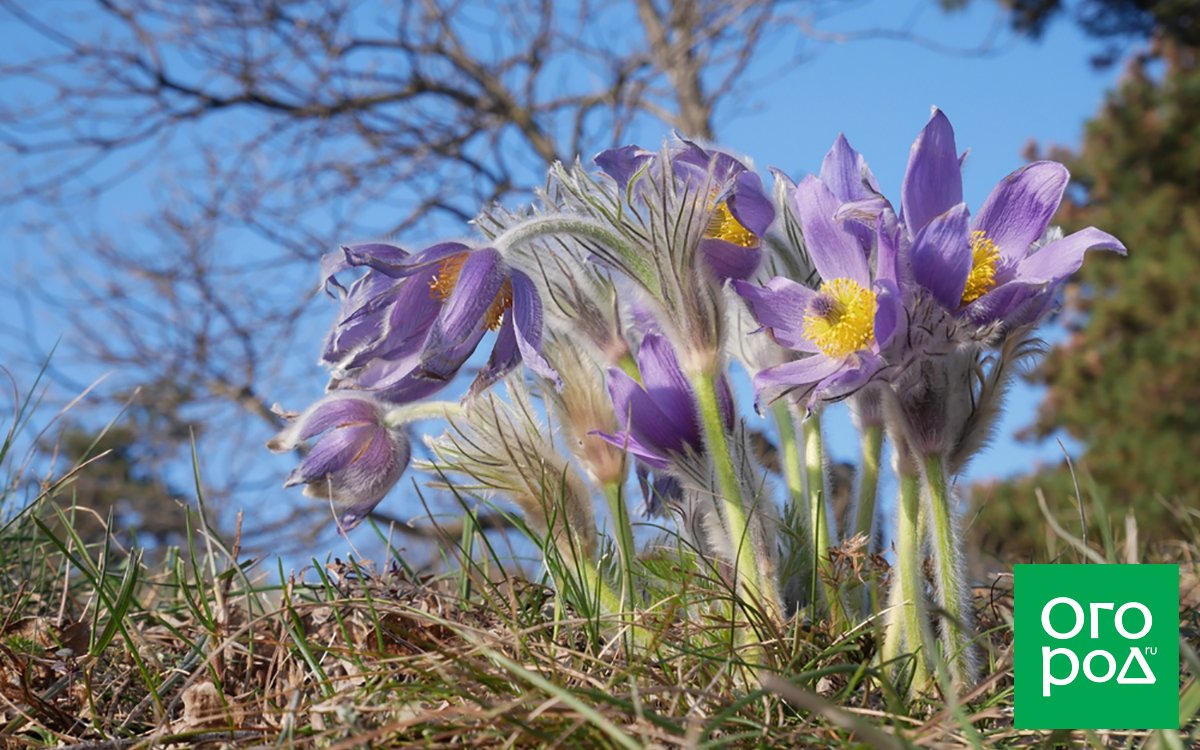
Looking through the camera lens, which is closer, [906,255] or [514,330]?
[906,255]

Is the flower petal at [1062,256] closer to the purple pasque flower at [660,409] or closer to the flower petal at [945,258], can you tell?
the flower petal at [945,258]

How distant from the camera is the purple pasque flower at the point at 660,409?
118 centimetres

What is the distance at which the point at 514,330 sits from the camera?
1119 millimetres

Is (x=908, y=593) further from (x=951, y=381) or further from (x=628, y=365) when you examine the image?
(x=628, y=365)

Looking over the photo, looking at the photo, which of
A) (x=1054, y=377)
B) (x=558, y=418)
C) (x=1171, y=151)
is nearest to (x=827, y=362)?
(x=558, y=418)

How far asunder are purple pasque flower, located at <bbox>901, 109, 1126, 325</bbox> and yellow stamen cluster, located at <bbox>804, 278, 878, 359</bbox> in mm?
68

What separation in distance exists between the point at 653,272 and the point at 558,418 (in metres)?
0.25

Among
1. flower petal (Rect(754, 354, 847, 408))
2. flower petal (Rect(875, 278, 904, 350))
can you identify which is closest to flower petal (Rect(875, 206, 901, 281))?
flower petal (Rect(875, 278, 904, 350))

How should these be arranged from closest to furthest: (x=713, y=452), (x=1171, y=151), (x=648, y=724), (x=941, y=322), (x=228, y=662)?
(x=648, y=724)
(x=941, y=322)
(x=713, y=452)
(x=228, y=662)
(x=1171, y=151)

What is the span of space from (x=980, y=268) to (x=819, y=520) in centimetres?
32

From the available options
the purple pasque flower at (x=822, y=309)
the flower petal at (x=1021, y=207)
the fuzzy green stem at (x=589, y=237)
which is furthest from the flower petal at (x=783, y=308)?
the flower petal at (x=1021, y=207)

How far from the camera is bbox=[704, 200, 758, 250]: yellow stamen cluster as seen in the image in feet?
4.05

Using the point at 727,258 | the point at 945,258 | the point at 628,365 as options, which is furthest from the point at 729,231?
the point at 945,258

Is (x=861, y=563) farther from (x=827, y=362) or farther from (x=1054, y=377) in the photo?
(x=1054, y=377)
